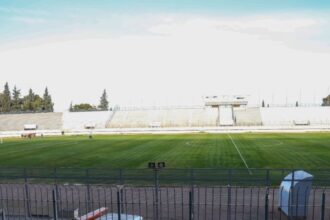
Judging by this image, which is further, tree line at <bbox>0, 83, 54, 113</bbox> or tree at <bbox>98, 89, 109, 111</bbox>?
tree at <bbox>98, 89, 109, 111</bbox>

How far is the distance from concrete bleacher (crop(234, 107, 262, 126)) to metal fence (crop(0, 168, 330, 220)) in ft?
215

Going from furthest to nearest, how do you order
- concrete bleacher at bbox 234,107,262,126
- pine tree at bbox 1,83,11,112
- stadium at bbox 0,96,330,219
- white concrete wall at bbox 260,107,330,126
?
pine tree at bbox 1,83,11,112
concrete bleacher at bbox 234,107,262,126
white concrete wall at bbox 260,107,330,126
stadium at bbox 0,96,330,219

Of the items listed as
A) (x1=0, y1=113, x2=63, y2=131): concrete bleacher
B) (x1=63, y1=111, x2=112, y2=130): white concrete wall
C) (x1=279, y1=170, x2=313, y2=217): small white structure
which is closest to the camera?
(x1=279, y1=170, x2=313, y2=217): small white structure

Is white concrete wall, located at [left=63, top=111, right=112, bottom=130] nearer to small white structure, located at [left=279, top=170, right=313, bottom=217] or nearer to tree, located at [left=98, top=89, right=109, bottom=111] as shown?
tree, located at [left=98, top=89, right=109, bottom=111]

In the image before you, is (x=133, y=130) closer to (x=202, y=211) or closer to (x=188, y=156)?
(x=188, y=156)

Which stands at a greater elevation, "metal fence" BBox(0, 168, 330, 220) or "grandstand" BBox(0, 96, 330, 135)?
"metal fence" BBox(0, 168, 330, 220)

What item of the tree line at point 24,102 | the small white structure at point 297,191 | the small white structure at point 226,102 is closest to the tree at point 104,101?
the tree line at point 24,102

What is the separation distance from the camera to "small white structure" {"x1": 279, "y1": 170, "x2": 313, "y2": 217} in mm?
14390

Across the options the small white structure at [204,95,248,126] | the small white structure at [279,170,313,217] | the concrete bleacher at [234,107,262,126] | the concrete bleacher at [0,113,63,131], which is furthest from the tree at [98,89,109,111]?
the small white structure at [279,170,313,217]

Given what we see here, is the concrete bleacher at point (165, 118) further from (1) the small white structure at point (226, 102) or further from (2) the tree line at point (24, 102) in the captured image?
(2) the tree line at point (24, 102)

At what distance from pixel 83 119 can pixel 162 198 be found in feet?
274

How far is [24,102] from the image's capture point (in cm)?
15462

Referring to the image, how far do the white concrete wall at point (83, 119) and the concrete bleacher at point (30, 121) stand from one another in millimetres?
2028

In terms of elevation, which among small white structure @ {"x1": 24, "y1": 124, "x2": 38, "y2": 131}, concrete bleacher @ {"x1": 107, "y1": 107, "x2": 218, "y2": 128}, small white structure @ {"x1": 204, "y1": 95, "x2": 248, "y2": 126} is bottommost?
small white structure @ {"x1": 24, "y1": 124, "x2": 38, "y2": 131}
